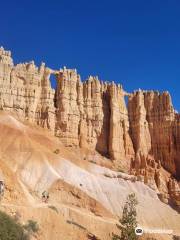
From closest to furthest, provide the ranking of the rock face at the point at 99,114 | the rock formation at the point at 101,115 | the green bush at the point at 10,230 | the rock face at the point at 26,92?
the green bush at the point at 10,230
the rock face at the point at 26,92
the rock formation at the point at 101,115
the rock face at the point at 99,114

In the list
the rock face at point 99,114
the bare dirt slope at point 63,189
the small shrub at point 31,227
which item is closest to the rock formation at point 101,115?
the rock face at point 99,114

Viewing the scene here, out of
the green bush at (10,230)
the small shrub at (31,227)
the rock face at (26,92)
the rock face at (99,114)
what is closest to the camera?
the green bush at (10,230)

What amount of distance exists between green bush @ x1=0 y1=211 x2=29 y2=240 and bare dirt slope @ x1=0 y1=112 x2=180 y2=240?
4512mm

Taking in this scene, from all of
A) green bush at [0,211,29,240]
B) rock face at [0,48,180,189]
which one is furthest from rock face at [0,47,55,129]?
green bush at [0,211,29,240]

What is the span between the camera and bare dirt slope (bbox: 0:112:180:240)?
52.3 m

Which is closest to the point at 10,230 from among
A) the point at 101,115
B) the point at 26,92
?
the point at 26,92

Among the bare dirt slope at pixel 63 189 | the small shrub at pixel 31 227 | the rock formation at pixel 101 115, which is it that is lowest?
the small shrub at pixel 31 227

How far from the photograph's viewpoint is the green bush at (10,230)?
A: 4081 cm

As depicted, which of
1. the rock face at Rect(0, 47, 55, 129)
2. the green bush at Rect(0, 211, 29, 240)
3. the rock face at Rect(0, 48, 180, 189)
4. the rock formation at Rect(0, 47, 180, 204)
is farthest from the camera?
the rock face at Rect(0, 48, 180, 189)

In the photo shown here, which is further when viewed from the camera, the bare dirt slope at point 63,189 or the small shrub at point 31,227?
the bare dirt slope at point 63,189

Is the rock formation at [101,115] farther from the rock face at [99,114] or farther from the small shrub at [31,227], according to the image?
the small shrub at [31,227]

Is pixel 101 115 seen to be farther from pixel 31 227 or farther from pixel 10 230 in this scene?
pixel 10 230

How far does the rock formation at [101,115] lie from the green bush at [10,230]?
3835 centimetres

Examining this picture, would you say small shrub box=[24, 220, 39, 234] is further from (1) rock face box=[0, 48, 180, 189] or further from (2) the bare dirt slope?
(1) rock face box=[0, 48, 180, 189]
